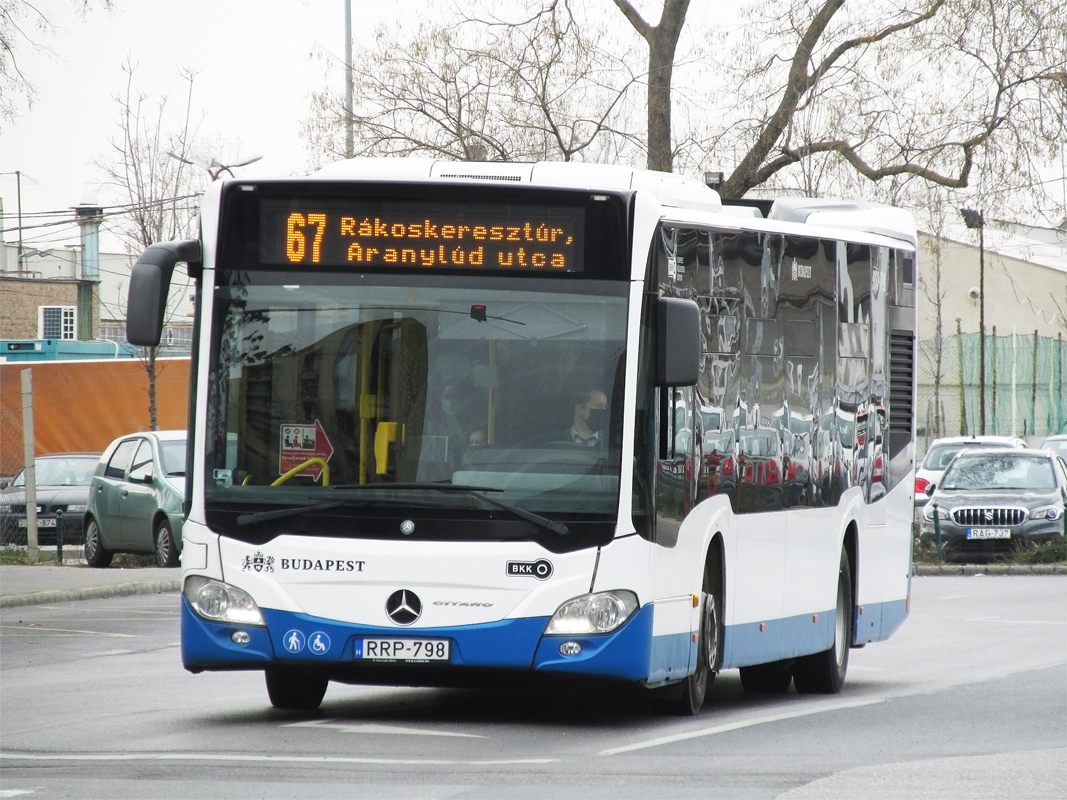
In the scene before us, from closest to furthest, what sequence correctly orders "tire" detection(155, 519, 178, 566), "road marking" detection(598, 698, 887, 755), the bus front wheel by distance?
"road marking" detection(598, 698, 887, 755)
the bus front wheel
"tire" detection(155, 519, 178, 566)

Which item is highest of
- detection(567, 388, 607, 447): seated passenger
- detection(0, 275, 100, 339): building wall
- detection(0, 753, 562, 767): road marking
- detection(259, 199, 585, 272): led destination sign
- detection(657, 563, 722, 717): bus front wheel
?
detection(0, 275, 100, 339): building wall

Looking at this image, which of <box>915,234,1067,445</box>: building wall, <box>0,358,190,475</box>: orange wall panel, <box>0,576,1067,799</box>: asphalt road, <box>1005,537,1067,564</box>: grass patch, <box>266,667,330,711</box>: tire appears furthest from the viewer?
<box>915,234,1067,445</box>: building wall

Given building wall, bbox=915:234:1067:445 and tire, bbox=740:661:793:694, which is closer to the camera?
tire, bbox=740:661:793:694

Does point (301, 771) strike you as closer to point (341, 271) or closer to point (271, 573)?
point (271, 573)

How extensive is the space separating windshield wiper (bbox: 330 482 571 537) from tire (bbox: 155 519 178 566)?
15175 mm

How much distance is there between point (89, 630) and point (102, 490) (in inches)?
297

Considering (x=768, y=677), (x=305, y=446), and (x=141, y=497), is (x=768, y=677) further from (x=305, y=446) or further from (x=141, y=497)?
(x=141, y=497)

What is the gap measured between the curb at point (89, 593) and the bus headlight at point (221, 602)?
34.0 ft

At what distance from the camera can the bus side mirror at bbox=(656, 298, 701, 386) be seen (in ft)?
30.5

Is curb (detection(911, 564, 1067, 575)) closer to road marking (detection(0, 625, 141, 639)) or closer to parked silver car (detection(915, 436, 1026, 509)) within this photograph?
parked silver car (detection(915, 436, 1026, 509))

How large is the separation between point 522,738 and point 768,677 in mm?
3831

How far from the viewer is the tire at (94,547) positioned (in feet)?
82.4

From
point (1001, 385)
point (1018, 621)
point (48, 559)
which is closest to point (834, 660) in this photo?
point (1018, 621)

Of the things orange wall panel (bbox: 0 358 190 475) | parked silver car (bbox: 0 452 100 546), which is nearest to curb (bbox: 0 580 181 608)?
parked silver car (bbox: 0 452 100 546)
